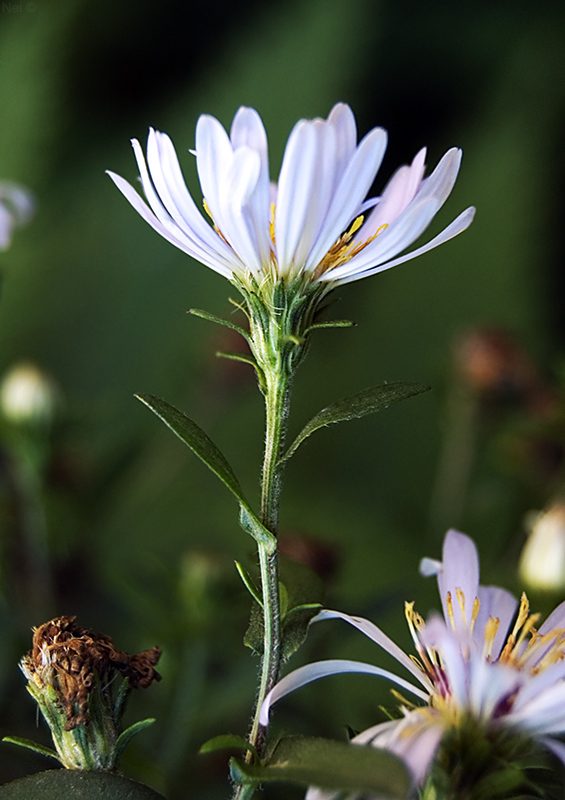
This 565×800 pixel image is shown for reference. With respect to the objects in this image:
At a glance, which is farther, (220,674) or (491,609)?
(220,674)

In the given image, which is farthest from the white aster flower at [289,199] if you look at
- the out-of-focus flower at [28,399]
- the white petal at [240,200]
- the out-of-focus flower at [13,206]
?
the out-of-focus flower at [28,399]

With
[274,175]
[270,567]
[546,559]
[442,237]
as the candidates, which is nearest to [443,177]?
[442,237]

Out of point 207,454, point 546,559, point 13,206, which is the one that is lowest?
point 546,559

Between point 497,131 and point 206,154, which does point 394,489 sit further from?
point 206,154

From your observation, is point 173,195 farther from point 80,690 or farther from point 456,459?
point 456,459

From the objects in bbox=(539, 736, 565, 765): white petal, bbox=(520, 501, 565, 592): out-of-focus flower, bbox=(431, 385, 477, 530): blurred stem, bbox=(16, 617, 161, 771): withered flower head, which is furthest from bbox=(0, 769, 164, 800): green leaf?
bbox=(431, 385, 477, 530): blurred stem

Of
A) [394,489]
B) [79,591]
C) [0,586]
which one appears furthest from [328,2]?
[0,586]

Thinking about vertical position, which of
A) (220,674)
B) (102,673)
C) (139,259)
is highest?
(139,259)
